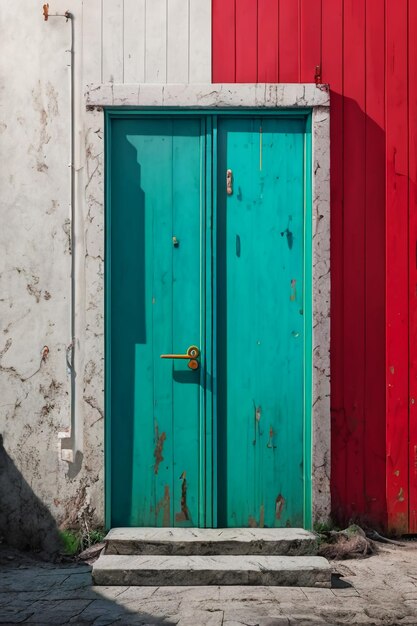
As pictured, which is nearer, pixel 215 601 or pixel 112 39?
pixel 215 601

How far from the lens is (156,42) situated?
5.55 metres

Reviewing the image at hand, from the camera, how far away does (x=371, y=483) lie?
5535 mm

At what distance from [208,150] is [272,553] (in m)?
2.57

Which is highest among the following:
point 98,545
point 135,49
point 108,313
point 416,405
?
point 135,49

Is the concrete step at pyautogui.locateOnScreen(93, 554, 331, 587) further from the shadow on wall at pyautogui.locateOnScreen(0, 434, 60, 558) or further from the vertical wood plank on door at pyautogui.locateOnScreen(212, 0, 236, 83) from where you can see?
the vertical wood plank on door at pyautogui.locateOnScreen(212, 0, 236, 83)

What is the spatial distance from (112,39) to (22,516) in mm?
3157

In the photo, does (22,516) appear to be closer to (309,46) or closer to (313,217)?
(313,217)

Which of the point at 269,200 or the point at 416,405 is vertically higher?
the point at 269,200

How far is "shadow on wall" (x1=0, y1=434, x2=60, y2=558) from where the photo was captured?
5496 mm

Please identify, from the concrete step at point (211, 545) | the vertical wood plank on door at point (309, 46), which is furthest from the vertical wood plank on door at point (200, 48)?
the concrete step at point (211, 545)

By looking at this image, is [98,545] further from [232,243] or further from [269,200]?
[269,200]

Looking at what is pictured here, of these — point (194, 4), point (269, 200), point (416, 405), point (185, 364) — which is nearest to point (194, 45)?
point (194, 4)

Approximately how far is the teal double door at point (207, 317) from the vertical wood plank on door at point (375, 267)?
1.32 ft

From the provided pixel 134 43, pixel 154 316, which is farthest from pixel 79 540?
pixel 134 43
